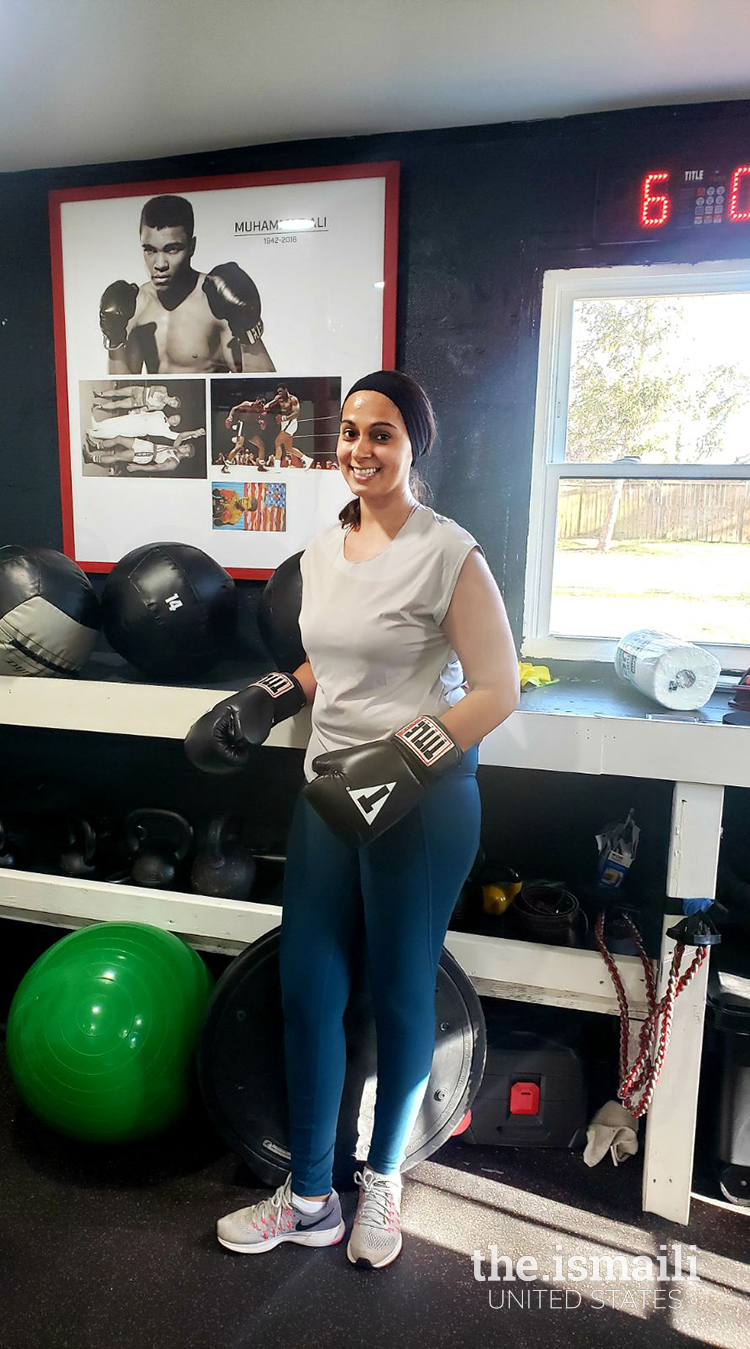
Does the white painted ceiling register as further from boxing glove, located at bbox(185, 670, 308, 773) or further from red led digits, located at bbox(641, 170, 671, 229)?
boxing glove, located at bbox(185, 670, 308, 773)

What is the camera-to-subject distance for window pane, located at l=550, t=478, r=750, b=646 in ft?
7.27

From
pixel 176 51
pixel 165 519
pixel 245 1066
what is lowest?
pixel 245 1066

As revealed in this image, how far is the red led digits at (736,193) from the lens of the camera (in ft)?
6.51

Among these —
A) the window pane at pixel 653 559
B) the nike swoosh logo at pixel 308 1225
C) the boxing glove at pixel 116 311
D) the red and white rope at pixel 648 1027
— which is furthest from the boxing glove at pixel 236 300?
the nike swoosh logo at pixel 308 1225

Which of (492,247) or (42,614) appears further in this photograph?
(492,247)

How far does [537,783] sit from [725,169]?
156 cm

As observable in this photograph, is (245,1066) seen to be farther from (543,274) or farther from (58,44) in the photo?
(58,44)

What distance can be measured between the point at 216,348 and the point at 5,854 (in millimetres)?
1480

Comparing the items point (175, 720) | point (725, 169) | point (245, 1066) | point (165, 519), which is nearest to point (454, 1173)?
point (245, 1066)

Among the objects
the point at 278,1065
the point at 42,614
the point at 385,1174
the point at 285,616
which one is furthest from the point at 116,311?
the point at 385,1174

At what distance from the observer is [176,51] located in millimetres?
1796

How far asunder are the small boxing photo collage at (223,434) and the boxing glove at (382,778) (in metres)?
1.18

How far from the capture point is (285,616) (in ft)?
6.18

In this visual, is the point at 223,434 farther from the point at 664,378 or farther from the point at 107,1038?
the point at 107,1038
